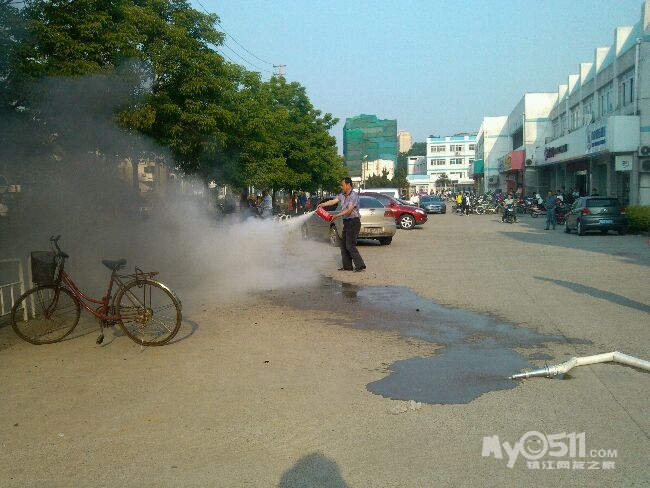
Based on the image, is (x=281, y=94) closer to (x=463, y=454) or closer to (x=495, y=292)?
(x=495, y=292)

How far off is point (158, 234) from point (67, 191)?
2730 millimetres

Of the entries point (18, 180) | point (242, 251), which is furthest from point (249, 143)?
point (18, 180)

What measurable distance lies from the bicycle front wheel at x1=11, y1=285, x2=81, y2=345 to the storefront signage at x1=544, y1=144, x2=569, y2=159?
34455mm

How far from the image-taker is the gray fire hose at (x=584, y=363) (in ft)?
17.5

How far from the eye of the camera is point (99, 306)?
6.92 metres

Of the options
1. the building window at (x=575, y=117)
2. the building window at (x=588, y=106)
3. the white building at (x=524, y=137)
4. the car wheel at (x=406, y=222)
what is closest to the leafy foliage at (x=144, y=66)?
the car wheel at (x=406, y=222)

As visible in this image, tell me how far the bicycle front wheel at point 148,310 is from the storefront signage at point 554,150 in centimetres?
3419

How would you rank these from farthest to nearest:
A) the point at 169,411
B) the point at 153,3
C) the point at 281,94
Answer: the point at 281,94 < the point at 153,3 < the point at 169,411

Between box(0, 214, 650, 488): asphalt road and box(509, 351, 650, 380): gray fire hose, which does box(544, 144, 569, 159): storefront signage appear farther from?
box(509, 351, 650, 380): gray fire hose

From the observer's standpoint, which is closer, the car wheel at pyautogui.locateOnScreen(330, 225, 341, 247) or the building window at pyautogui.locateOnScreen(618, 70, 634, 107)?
the car wheel at pyautogui.locateOnScreen(330, 225, 341, 247)

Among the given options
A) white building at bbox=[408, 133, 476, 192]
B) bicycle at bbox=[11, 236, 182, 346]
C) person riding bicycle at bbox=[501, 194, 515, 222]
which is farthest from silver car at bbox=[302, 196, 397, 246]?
white building at bbox=[408, 133, 476, 192]

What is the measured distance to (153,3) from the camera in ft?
53.5

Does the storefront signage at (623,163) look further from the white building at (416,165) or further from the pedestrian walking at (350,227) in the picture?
the white building at (416,165)

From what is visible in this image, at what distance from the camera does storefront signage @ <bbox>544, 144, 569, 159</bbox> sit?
37.1m
